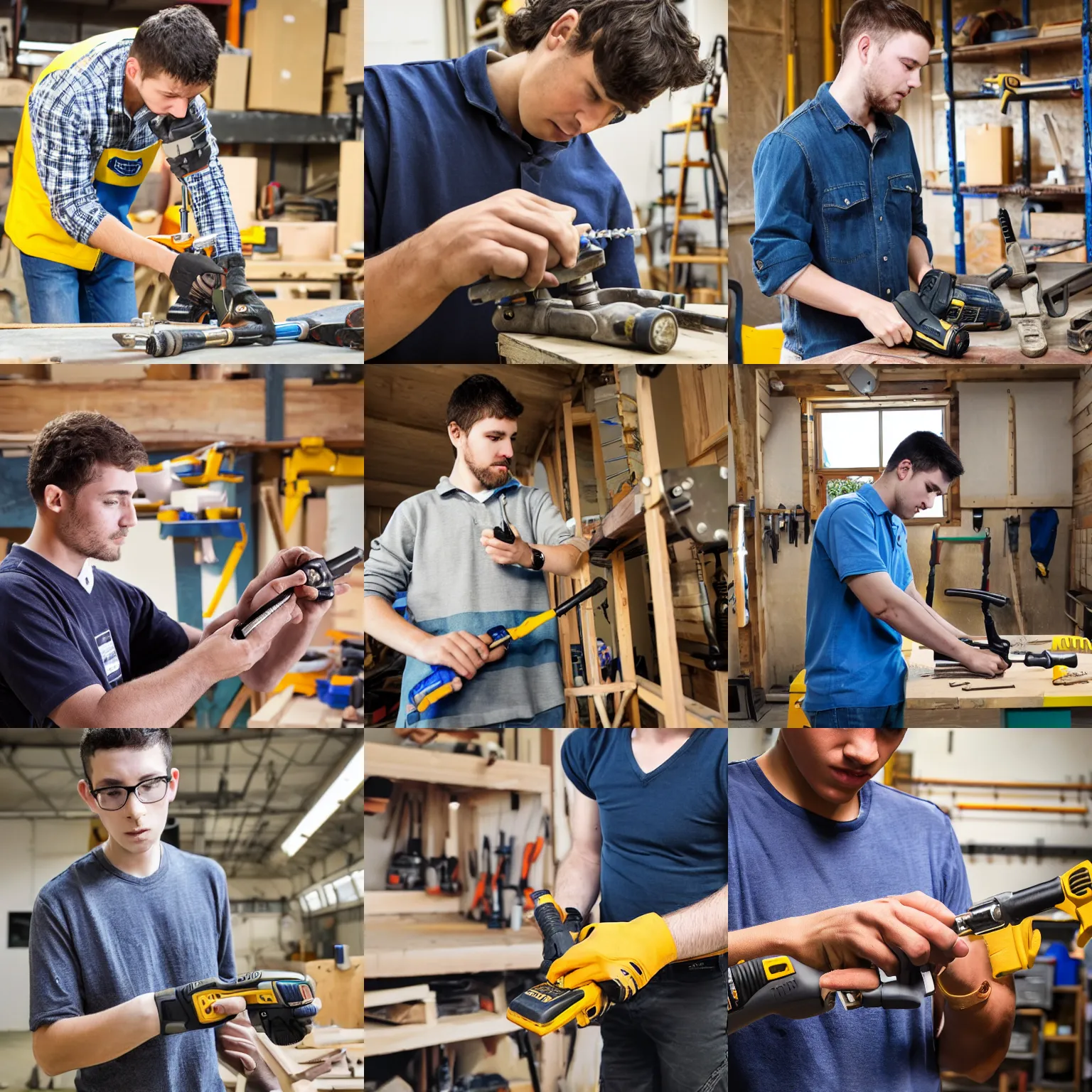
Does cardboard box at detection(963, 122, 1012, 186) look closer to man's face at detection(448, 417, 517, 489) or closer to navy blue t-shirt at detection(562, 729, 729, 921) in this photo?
man's face at detection(448, 417, 517, 489)

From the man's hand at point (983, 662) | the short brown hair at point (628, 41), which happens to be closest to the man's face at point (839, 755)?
the man's hand at point (983, 662)

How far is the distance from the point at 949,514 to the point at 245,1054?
82.8 inches

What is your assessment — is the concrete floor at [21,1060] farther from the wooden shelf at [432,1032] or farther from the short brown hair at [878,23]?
the short brown hair at [878,23]

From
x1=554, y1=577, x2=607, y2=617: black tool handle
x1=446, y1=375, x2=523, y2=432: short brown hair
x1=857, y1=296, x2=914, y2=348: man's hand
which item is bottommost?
x1=554, y1=577, x2=607, y2=617: black tool handle

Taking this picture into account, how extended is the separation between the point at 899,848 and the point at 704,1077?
752 millimetres

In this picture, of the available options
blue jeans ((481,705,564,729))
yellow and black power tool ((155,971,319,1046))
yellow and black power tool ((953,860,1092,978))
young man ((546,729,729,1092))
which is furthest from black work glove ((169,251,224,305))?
yellow and black power tool ((953,860,1092,978))

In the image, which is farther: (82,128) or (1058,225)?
(1058,225)

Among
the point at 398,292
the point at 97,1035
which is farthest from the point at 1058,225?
the point at 97,1035

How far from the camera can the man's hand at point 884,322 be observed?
7.08 feet

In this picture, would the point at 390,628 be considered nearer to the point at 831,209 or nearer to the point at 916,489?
the point at 916,489

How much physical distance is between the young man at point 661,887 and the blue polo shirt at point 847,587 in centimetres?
38

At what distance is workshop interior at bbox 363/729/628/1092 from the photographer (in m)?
2.39

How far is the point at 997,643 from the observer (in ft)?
7.04

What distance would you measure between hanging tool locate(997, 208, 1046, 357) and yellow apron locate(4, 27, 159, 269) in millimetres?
1900
